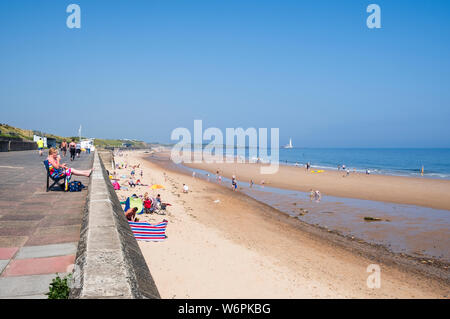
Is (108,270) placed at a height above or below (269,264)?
above

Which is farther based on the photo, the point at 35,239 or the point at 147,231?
the point at 147,231

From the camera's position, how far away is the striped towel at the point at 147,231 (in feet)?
33.8

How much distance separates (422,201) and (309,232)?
15656 millimetres

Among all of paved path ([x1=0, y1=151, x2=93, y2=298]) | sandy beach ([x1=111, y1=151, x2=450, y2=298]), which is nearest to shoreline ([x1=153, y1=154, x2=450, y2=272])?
sandy beach ([x1=111, y1=151, x2=450, y2=298])

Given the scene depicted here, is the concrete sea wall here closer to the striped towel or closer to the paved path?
the paved path

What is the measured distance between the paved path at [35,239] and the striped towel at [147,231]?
11.1 feet

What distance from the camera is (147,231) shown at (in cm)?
1057

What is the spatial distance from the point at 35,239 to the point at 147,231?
21.8 ft

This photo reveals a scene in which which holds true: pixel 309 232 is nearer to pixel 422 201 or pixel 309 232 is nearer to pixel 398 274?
pixel 398 274

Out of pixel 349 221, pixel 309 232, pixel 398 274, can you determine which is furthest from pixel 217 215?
pixel 398 274

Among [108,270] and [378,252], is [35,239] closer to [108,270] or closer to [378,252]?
[108,270]

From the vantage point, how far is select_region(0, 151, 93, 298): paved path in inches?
117

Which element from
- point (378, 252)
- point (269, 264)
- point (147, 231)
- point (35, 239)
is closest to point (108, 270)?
point (35, 239)

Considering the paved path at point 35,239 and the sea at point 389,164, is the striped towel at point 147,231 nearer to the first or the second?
the paved path at point 35,239
